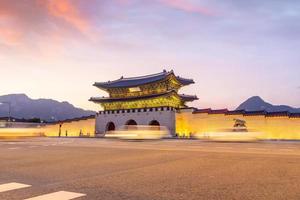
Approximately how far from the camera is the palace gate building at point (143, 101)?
56.5 metres

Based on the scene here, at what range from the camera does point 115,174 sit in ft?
24.3

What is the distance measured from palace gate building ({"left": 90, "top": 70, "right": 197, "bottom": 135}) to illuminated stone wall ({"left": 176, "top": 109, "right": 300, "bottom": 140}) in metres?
Answer: 1.81

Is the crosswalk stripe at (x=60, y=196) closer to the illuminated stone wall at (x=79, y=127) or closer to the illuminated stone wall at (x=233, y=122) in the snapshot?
the illuminated stone wall at (x=233, y=122)

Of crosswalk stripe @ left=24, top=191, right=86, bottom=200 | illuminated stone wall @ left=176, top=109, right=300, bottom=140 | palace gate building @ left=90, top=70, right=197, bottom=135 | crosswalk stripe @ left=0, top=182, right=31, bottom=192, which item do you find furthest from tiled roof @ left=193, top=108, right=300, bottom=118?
crosswalk stripe @ left=24, top=191, right=86, bottom=200

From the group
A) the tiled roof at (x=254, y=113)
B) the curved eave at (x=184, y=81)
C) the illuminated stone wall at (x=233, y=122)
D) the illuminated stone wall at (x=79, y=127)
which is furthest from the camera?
the illuminated stone wall at (x=79, y=127)

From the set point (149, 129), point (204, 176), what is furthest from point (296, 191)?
point (149, 129)

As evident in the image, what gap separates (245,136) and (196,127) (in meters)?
24.4

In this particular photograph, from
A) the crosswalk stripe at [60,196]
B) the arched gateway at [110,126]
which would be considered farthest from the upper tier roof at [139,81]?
the crosswalk stripe at [60,196]

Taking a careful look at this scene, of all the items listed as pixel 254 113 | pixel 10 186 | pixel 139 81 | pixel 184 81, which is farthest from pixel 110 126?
pixel 10 186

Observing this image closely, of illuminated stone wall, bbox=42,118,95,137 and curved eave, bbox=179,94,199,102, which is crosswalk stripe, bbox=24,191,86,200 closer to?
curved eave, bbox=179,94,199,102

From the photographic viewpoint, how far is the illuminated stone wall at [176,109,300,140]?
1783 inches

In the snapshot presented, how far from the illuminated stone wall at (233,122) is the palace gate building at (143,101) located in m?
1.81

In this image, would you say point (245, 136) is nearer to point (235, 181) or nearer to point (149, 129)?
point (149, 129)

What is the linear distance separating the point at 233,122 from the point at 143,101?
17.5 metres
